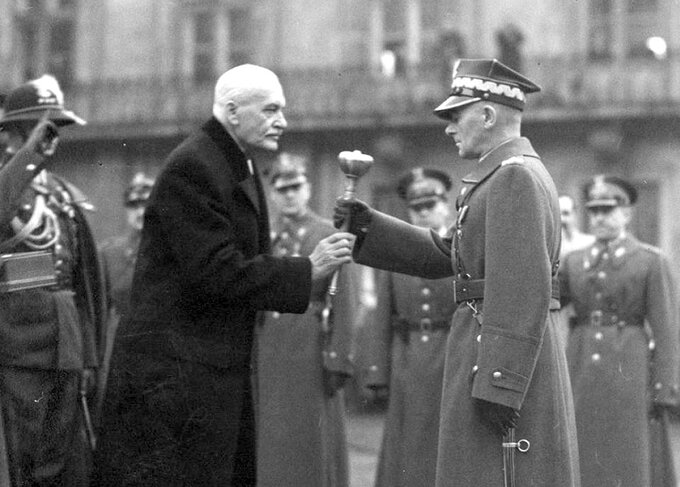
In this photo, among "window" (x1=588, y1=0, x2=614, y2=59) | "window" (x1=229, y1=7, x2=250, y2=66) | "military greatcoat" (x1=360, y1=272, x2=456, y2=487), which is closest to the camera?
"military greatcoat" (x1=360, y1=272, x2=456, y2=487)

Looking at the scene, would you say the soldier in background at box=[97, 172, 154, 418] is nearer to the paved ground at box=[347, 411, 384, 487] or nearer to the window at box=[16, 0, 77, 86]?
the paved ground at box=[347, 411, 384, 487]

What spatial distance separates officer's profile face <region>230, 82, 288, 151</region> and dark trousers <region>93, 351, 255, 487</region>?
987 millimetres

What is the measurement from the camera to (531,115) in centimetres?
2017

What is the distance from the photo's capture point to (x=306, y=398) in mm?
8133

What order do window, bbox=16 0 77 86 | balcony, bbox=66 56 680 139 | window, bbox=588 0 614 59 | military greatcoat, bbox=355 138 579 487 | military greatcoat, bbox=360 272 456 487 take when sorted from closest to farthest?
military greatcoat, bbox=355 138 579 487, military greatcoat, bbox=360 272 456 487, balcony, bbox=66 56 680 139, window, bbox=588 0 614 59, window, bbox=16 0 77 86

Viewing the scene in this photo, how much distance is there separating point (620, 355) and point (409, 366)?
1366 millimetres

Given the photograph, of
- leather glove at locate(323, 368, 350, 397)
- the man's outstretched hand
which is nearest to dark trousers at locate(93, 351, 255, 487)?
the man's outstretched hand

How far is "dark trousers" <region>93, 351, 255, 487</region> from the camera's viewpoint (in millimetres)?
5270

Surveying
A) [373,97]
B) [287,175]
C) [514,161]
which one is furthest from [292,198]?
[373,97]

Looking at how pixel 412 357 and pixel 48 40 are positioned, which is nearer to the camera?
pixel 412 357

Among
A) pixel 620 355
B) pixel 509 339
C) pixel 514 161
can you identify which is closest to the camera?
pixel 509 339

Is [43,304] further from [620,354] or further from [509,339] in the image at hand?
[620,354]

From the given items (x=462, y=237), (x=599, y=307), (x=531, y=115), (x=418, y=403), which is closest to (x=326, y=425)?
(x=418, y=403)

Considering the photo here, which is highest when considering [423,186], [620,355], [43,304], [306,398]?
[423,186]
